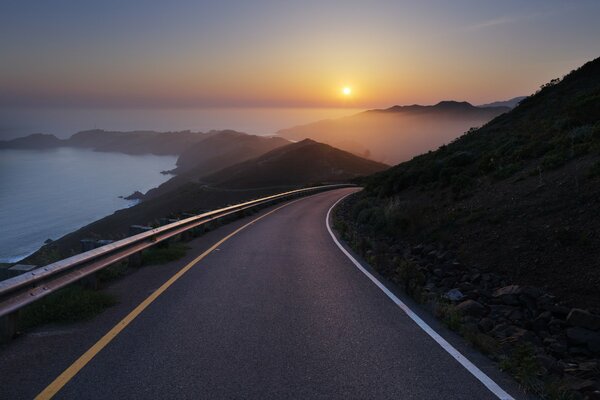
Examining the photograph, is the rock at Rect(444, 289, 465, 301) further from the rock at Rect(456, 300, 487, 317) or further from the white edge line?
the white edge line

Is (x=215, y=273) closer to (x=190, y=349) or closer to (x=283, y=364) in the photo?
(x=190, y=349)

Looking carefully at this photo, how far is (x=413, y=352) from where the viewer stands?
4.43 meters

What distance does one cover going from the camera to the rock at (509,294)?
629cm

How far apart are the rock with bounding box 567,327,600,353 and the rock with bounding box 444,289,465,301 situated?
1806 mm

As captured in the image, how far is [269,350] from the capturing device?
4.32m

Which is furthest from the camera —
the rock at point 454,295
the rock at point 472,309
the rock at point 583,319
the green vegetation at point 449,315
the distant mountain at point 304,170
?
the distant mountain at point 304,170

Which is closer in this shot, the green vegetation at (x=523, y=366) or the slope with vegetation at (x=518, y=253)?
the green vegetation at (x=523, y=366)

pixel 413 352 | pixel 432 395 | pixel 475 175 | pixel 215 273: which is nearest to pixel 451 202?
pixel 475 175

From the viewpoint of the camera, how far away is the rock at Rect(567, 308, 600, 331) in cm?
509

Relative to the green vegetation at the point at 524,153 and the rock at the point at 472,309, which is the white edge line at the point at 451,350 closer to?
the rock at the point at 472,309

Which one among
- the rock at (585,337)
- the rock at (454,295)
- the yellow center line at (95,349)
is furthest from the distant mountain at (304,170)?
the rock at (585,337)

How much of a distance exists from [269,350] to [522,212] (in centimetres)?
796

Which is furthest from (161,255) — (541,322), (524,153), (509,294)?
(524,153)

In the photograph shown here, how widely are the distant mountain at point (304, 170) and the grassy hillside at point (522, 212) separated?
107 m
